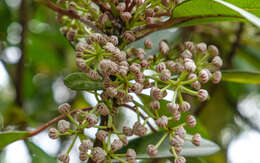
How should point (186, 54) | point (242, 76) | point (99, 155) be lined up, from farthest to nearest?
point (242, 76) < point (186, 54) < point (99, 155)

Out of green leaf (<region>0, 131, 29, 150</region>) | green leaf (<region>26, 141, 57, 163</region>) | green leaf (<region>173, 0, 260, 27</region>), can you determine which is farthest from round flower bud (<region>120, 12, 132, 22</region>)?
green leaf (<region>26, 141, 57, 163</region>)

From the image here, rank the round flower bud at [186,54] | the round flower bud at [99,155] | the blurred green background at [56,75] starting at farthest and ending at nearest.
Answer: the blurred green background at [56,75] → the round flower bud at [186,54] → the round flower bud at [99,155]

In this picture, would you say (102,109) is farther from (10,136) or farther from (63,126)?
(10,136)

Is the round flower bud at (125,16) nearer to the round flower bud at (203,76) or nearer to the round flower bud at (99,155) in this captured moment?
the round flower bud at (203,76)

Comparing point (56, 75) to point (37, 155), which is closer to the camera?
point (37, 155)

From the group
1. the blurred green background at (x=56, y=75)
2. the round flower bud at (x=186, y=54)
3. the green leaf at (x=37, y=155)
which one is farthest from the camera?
the blurred green background at (x=56, y=75)

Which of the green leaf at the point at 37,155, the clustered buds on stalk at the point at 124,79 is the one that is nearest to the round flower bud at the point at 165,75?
the clustered buds on stalk at the point at 124,79

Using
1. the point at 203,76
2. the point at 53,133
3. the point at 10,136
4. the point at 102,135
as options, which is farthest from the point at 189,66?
the point at 10,136
